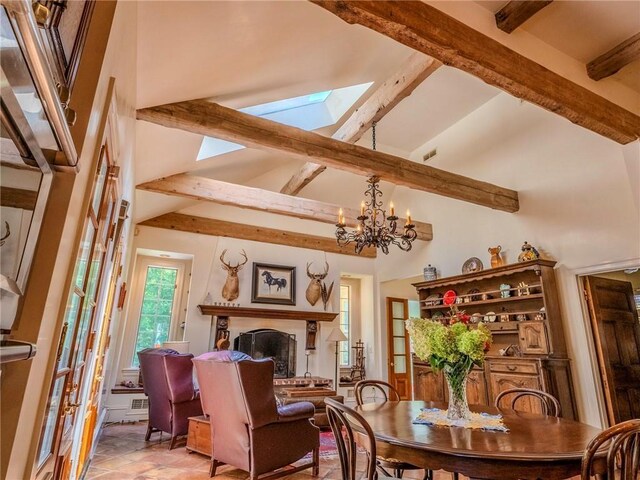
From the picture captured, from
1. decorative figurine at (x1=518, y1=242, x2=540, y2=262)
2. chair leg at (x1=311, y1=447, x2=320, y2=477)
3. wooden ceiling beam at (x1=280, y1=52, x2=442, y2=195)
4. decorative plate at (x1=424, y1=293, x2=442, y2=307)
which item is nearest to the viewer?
chair leg at (x1=311, y1=447, x2=320, y2=477)

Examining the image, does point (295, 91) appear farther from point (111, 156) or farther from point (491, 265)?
point (491, 265)

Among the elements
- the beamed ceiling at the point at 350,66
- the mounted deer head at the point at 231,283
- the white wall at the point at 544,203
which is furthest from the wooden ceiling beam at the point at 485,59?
the mounted deer head at the point at 231,283

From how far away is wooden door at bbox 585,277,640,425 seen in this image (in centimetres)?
392

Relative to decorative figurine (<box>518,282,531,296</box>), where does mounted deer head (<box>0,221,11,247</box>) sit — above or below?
below

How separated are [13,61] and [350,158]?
3321 mm

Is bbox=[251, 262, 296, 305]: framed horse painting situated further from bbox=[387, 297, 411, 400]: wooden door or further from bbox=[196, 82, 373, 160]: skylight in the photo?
bbox=[196, 82, 373, 160]: skylight

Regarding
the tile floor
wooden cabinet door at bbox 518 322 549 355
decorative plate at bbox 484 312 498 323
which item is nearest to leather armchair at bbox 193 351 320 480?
the tile floor

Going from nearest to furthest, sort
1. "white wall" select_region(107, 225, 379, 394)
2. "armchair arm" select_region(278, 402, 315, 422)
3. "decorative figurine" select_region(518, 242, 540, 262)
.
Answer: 1. "armchair arm" select_region(278, 402, 315, 422)
2. "decorative figurine" select_region(518, 242, 540, 262)
3. "white wall" select_region(107, 225, 379, 394)

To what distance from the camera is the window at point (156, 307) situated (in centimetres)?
577

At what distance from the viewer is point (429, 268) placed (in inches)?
238

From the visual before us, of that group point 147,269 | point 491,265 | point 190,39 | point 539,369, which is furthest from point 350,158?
point 147,269

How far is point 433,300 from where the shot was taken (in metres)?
5.80

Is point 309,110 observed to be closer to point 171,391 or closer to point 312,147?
point 312,147

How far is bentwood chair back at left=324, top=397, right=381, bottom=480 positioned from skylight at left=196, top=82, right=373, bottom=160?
343cm
